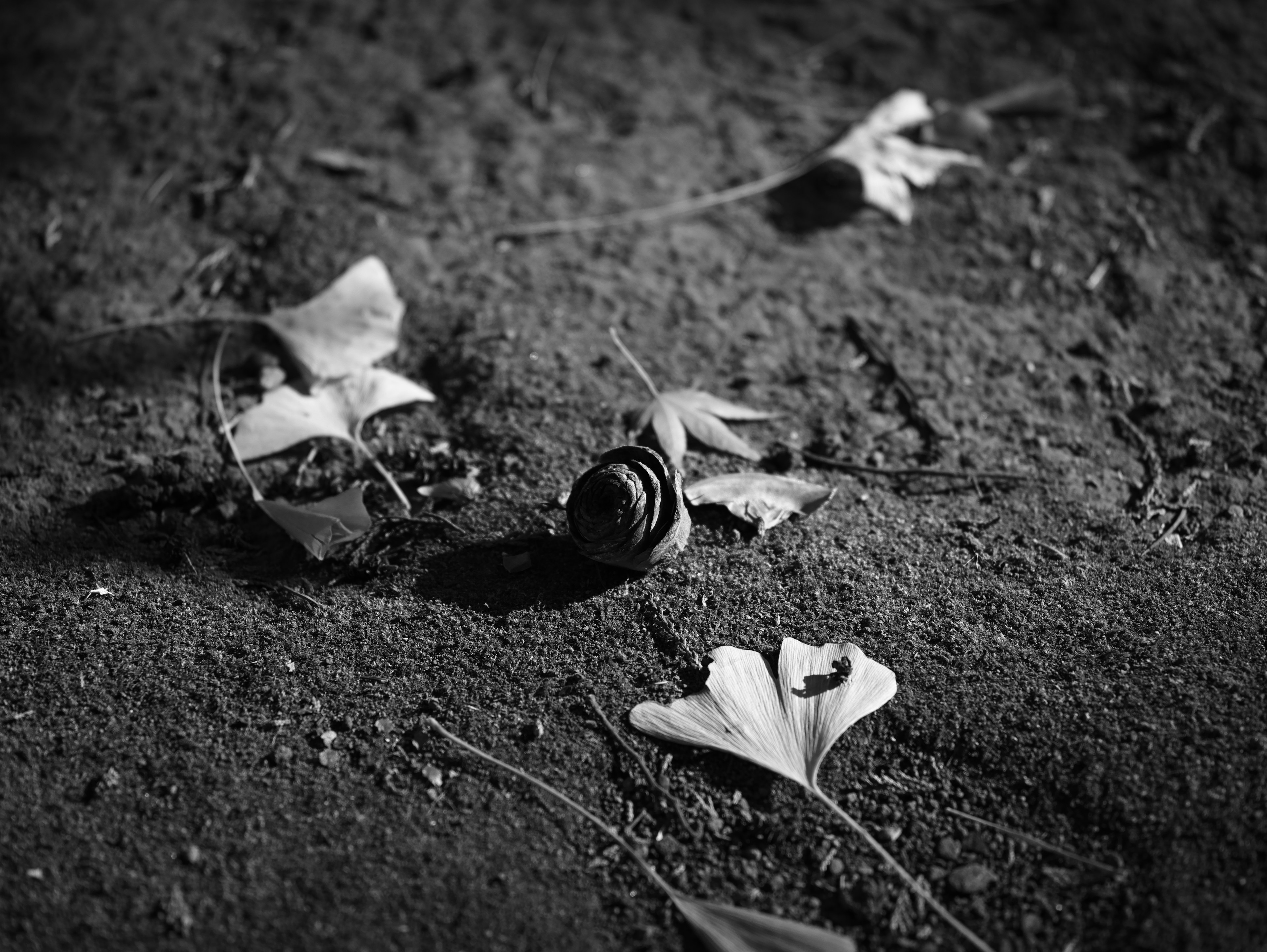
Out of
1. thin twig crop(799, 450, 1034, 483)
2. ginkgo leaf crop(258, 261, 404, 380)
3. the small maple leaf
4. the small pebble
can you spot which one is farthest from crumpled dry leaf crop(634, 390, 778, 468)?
the small pebble

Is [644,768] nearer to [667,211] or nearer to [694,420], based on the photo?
[694,420]

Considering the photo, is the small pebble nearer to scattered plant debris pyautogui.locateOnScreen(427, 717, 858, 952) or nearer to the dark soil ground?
the dark soil ground

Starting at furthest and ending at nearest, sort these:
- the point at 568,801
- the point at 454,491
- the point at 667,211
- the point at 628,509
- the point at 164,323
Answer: the point at 667,211 < the point at 164,323 < the point at 454,491 < the point at 628,509 < the point at 568,801

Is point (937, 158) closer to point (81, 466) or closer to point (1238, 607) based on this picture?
point (1238, 607)

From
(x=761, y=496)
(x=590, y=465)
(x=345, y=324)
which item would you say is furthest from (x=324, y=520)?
(x=761, y=496)

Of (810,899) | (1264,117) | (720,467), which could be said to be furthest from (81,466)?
(1264,117)

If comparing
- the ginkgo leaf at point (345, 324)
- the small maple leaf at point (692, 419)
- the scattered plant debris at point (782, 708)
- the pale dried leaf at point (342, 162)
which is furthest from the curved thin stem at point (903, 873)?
the pale dried leaf at point (342, 162)
